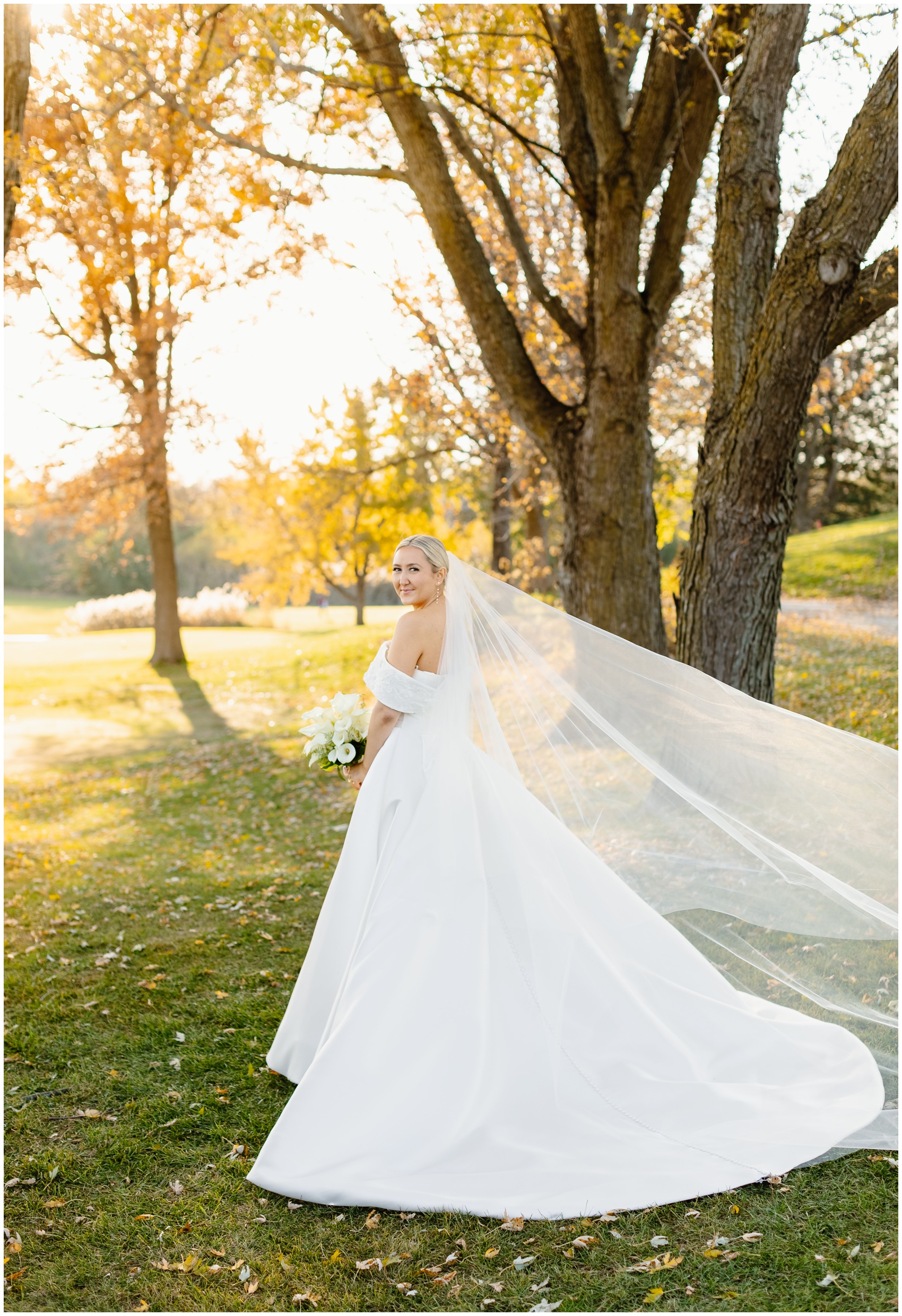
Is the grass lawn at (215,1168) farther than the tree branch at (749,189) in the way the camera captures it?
No

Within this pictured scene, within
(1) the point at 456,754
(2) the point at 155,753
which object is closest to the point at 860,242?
(1) the point at 456,754

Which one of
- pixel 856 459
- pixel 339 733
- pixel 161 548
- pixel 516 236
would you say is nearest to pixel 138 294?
pixel 161 548

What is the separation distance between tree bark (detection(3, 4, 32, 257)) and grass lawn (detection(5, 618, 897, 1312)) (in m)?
4.11

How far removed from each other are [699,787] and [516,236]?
5.99 meters

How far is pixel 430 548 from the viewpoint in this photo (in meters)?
4.49

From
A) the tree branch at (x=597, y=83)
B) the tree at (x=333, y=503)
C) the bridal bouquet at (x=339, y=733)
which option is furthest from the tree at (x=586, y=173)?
the tree at (x=333, y=503)

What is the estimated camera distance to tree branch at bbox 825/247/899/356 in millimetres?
5945

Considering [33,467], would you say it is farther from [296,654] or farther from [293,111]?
[293,111]

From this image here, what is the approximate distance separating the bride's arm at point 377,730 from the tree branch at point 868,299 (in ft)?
12.9

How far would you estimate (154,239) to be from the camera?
18891 mm

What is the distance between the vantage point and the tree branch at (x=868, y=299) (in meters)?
5.95

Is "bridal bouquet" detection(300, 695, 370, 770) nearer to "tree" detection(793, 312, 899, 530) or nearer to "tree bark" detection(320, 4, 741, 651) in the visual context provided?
"tree bark" detection(320, 4, 741, 651)

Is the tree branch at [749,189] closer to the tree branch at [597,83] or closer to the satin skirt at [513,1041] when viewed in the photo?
the tree branch at [597,83]

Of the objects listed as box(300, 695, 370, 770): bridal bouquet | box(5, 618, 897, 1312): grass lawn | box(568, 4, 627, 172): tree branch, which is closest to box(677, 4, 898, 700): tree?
box(568, 4, 627, 172): tree branch
